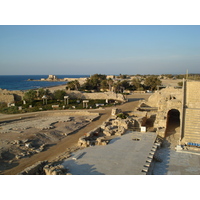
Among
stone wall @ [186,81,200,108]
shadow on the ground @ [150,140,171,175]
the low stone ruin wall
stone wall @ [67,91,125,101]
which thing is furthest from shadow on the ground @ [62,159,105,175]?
stone wall @ [67,91,125,101]

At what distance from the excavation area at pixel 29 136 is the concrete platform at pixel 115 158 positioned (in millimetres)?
3772

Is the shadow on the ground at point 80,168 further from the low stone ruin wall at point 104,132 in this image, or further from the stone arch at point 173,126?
the stone arch at point 173,126

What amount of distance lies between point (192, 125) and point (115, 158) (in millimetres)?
7726

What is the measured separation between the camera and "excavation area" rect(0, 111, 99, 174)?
1302 cm

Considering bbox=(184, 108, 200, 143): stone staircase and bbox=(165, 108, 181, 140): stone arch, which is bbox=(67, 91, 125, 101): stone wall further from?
bbox=(184, 108, 200, 143): stone staircase

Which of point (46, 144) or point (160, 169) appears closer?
point (160, 169)

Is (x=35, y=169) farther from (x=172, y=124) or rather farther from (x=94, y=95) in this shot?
(x=94, y=95)

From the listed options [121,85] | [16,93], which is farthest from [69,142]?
[121,85]

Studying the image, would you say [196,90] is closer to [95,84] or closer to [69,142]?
[69,142]

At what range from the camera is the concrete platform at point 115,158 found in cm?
967

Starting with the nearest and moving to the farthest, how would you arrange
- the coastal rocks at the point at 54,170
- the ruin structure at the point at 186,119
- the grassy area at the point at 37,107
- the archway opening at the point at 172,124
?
the coastal rocks at the point at 54,170 < the ruin structure at the point at 186,119 < the archway opening at the point at 172,124 < the grassy area at the point at 37,107

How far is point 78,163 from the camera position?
1080 centimetres

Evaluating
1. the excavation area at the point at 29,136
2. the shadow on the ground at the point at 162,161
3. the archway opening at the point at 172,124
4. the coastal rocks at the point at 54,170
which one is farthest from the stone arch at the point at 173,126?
the coastal rocks at the point at 54,170

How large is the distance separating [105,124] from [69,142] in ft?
13.2
